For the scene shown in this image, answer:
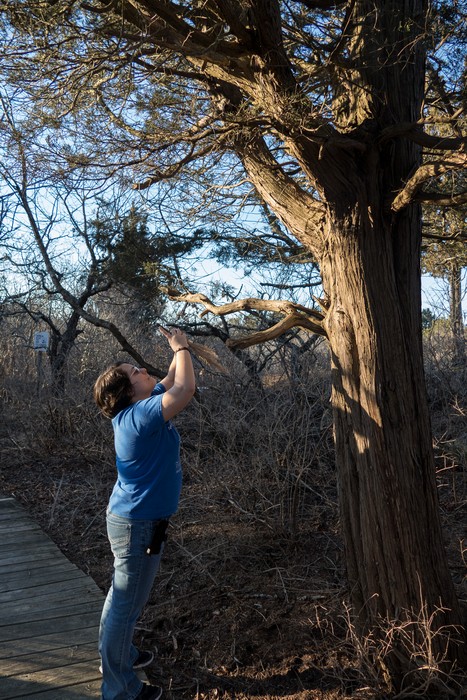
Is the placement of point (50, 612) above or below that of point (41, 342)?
below

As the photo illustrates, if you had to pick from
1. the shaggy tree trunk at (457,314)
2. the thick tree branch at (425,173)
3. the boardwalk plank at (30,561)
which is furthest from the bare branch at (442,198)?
the shaggy tree trunk at (457,314)

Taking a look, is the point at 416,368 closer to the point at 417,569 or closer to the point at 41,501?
the point at 417,569

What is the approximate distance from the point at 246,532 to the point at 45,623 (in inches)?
74.3

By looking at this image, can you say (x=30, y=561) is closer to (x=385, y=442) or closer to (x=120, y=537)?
(x=120, y=537)

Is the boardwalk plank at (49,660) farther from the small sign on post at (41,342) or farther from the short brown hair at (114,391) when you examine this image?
the small sign on post at (41,342)

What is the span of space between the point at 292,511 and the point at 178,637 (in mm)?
1519

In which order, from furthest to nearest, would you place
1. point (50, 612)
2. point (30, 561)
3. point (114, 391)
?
point (30, 561), point (50, 612), point (114, 391)

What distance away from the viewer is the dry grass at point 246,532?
378cm

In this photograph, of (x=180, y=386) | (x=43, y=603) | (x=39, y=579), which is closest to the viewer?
(x=180, y=386)

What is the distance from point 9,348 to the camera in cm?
1362

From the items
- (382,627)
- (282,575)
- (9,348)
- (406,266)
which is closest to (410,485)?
(382,627)

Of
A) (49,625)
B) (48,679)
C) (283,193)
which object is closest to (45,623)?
(49,625)

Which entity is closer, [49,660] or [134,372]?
[134,372]

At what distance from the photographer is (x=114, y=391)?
3490 millimetres
